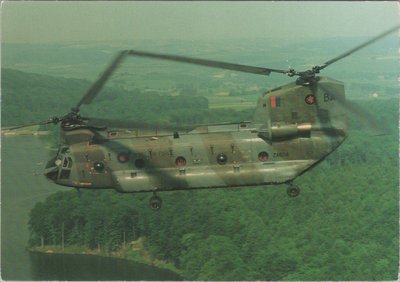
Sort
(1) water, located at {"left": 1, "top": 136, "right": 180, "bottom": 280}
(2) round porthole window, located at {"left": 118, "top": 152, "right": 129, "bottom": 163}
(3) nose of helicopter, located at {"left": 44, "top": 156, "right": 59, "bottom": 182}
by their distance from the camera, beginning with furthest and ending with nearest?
(1) water, located at {"left": 1, "top": 136, "right": 180, "bottom": 280}, (3) nose of helicopter, located at {"left": 44, "top": 156, "right": 59, "bottom": 182}, (2) round porthole window, located at {"left": 118, "top": 152, "right": 129, "bottom": 163}

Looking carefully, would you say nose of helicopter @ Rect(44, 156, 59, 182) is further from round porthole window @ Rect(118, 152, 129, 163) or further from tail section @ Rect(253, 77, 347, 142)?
tail section @ Rect(253, 77, 347, 142)

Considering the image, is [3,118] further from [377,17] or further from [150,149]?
[150,149]

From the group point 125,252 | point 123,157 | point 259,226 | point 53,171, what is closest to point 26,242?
point 125,252

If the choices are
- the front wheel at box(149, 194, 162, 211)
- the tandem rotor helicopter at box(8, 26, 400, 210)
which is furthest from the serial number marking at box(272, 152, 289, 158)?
the front wheel at box(149, 194, 162, 211)

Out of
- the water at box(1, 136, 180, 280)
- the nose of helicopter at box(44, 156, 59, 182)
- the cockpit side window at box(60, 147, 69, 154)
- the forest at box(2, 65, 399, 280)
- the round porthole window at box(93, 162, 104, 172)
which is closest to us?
the round porthole window at box(93, 162, 104, 172)

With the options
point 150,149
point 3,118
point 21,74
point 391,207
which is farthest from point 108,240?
point 21,74

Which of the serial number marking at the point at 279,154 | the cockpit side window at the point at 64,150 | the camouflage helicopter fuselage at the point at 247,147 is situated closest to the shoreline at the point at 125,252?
the cockpit side window at the point at 64,150
